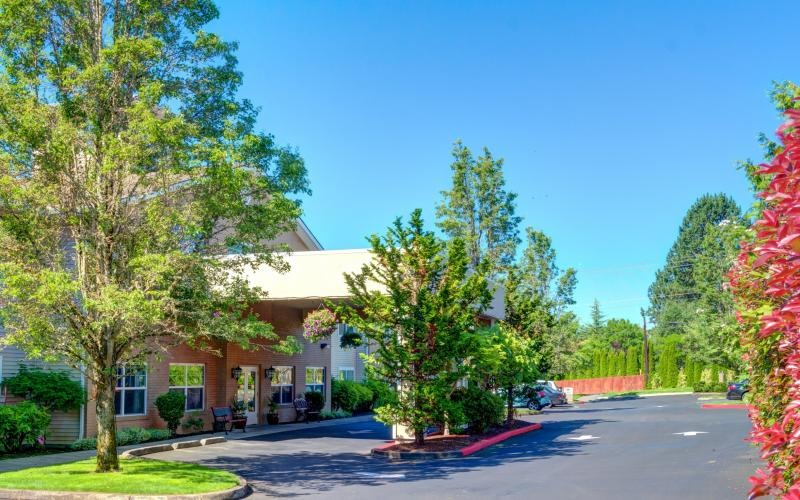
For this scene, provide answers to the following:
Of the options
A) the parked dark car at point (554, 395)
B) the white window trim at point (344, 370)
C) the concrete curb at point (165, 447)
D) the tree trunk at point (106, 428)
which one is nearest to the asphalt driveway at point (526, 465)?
the concrete curb at point (165, 447)

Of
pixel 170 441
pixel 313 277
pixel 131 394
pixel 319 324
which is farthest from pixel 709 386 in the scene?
pixel 131 394

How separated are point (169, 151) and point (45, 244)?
309 centimetres

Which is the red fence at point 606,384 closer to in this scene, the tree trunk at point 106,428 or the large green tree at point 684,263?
the large green tree at point 684,263

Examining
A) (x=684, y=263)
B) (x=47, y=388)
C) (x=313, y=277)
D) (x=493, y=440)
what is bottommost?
(x=493, y=440)

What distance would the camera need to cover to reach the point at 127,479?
1405 centimetres

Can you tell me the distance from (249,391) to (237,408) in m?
1.36

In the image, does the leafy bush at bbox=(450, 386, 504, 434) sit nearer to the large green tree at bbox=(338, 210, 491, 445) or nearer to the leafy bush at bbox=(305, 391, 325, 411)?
the large green tree at bbox=(338, 210, 491, 445)

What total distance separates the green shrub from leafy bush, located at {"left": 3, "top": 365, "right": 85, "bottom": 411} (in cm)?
286

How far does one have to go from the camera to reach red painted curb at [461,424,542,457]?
1974 cm

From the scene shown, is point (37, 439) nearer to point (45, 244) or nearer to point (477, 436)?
point (45, 244)

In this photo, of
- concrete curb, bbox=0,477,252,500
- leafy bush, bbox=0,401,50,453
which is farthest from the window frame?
concrete curb, bbox=0,477,252,500

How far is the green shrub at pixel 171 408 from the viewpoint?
2403 cm

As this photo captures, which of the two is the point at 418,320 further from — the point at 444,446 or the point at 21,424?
the point at 21,424

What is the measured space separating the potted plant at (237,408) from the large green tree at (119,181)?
11661 millimetres
